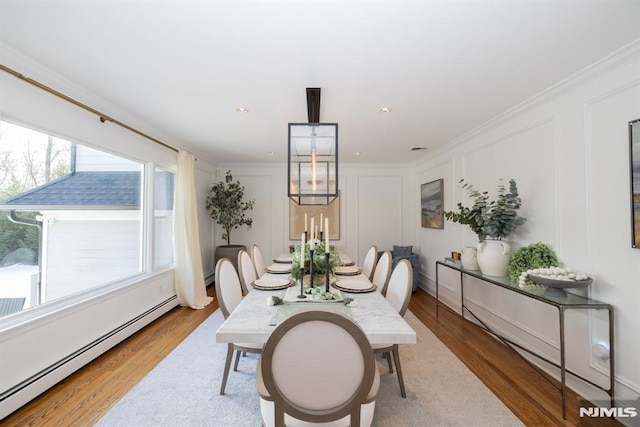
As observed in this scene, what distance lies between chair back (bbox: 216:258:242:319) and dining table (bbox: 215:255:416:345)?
199 mm

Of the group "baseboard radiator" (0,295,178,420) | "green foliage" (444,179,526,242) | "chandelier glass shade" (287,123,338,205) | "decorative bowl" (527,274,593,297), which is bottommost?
"baseboard radiator" (0,295,178,420)

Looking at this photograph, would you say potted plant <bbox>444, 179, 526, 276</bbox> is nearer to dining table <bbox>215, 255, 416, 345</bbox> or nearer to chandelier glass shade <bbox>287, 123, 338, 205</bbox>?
dining table <bbox>215, 255, 416, 345</bbox>

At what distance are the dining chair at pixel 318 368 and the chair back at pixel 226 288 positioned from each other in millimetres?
1072

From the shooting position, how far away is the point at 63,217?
7.98 ft

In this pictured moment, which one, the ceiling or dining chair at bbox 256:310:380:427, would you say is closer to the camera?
dining chair at bbox 256:310:380:427

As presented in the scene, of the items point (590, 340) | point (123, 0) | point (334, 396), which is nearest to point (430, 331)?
point (590, 340)

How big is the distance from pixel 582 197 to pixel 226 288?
9.31 feet

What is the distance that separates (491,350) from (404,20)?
2.94 metres

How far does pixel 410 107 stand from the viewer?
2.68 metres

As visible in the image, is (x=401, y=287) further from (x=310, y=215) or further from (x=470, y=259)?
(x=310, y=215)

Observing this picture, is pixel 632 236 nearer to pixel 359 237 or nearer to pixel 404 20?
pixel 404 20

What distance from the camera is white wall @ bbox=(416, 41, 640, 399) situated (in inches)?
70.6

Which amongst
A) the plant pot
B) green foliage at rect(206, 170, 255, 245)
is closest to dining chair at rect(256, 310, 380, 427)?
the plant pot

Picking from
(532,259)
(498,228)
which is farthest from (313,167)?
(532,259)
